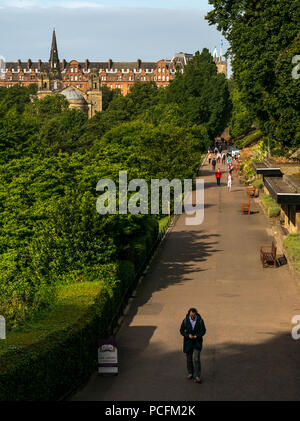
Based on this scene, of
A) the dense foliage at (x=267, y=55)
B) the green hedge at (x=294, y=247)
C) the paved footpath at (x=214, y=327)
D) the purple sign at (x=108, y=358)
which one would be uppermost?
the dense foliage at (x=267, y=55)

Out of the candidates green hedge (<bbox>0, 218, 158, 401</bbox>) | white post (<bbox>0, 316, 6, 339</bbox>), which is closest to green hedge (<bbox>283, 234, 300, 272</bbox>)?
green hedge (<bbox>0, 218, 158, 401</bbox>)

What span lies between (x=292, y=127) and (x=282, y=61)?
13.9 feet

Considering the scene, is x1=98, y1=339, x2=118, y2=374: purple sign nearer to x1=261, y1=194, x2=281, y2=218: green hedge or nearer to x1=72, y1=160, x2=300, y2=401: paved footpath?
x1=72, y1=160, x2=300, y2=401: paved footpath

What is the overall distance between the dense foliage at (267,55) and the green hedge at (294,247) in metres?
9.26

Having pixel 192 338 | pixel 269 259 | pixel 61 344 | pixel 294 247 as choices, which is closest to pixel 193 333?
pixel 192 338

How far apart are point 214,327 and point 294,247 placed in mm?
9011

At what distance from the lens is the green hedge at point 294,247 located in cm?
2670

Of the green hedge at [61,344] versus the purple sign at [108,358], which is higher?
the green hedge at [61,344]

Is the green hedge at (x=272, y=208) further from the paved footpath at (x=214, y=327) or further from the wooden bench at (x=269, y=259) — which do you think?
the wooden bench at (x=269, y=259)

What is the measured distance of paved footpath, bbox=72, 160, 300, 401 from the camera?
1548cm

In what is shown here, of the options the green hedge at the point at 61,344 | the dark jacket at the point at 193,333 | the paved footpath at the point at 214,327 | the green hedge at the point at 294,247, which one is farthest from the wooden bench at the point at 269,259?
the dark jacket at the point at 193,333

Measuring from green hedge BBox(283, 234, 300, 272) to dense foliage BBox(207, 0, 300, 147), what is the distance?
30.4 feet

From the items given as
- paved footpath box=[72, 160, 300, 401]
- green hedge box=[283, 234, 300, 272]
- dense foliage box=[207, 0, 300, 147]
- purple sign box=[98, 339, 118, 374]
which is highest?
dense foliage box=[207, 0, 300, 147]
